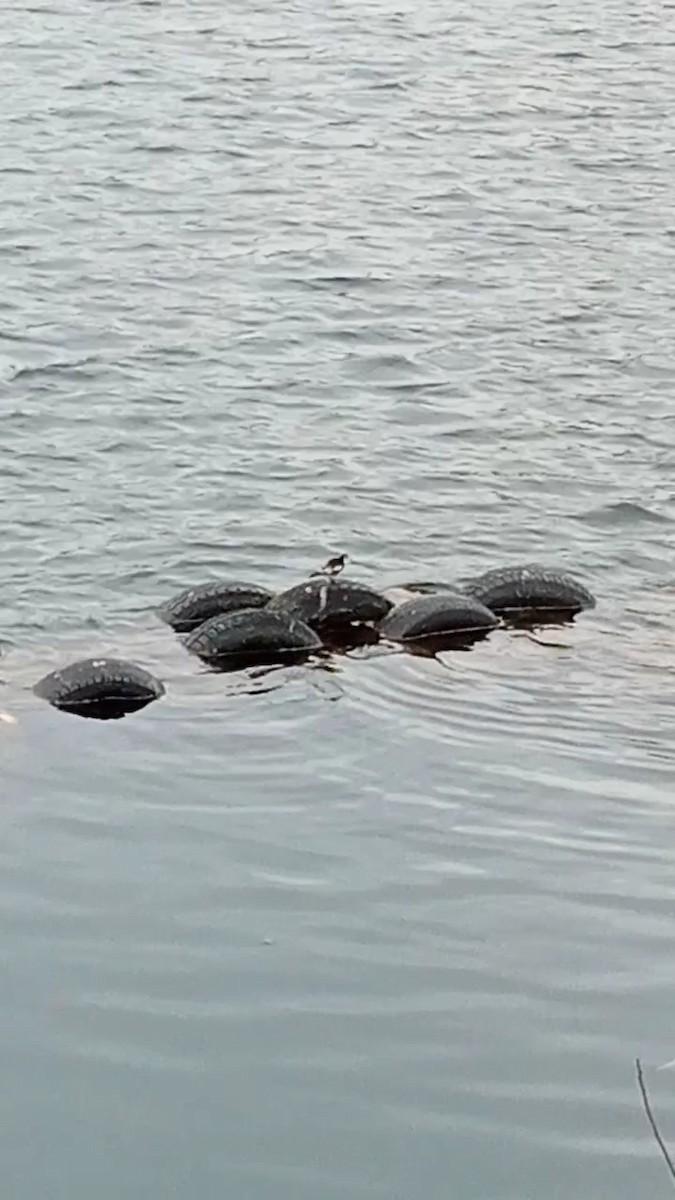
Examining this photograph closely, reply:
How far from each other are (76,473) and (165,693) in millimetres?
4406

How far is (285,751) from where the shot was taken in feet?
43.7

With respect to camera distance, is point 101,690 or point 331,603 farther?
point 331,603

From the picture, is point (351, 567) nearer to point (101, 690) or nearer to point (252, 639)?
point (252, 639)

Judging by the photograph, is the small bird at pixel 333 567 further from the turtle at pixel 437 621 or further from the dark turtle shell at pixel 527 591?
the dark turtle shell at pixel 527 591

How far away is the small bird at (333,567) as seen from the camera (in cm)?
1545

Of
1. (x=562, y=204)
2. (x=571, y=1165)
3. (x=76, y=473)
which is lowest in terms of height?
(x=571, y=1165)

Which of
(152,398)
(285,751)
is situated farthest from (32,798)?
(152,398)

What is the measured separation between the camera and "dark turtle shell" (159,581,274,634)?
1523 centimetres

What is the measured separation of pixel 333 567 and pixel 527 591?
1351 millimetres

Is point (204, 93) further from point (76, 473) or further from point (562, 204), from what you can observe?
point (76, 473)

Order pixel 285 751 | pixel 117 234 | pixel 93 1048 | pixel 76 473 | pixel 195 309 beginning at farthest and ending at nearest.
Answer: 1. pixel 117 234
2. pixel 195 309
3. pixel 76 473
4. pixel 285 751
5. pixel 93 1048

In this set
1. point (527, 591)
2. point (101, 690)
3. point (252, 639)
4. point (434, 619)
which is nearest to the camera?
point (101, 690)

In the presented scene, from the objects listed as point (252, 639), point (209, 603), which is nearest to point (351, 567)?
point (209, 603)

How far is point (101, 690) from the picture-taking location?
13.9 meters
